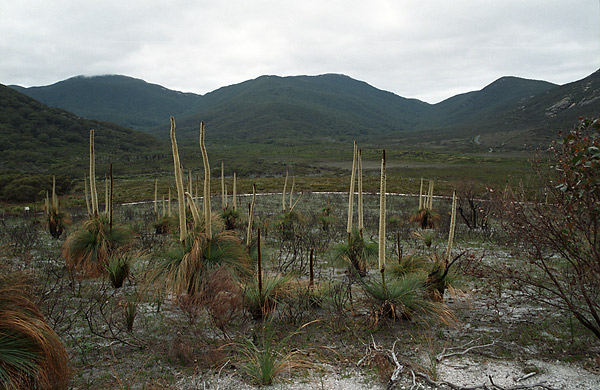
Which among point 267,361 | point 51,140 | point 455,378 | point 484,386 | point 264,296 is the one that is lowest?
point 455,378

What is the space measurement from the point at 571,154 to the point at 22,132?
94.4 meters

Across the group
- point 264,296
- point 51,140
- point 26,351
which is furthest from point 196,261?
point 51,140

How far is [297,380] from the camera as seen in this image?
3.89 metres

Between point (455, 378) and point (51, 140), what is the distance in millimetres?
92509

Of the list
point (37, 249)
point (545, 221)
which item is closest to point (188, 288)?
point (545, 221)

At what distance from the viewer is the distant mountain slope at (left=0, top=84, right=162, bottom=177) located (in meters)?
59.7

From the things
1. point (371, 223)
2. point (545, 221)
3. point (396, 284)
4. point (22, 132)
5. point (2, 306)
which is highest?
point (22, 132)

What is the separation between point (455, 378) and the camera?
3943 millimetres

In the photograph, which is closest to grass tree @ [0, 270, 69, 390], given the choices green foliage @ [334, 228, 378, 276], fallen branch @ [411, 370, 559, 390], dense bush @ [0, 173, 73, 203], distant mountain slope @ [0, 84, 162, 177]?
fallen branch @ [411, 370, 559, 390]

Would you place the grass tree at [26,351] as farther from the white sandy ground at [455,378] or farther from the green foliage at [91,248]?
the green foliage at [91,248]

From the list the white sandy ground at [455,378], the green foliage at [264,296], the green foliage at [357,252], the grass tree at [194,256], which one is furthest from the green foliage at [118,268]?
the green foliage at [357,252]

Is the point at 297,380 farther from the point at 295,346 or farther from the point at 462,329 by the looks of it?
the point at 462,329

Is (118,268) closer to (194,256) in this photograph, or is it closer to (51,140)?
(194,256)

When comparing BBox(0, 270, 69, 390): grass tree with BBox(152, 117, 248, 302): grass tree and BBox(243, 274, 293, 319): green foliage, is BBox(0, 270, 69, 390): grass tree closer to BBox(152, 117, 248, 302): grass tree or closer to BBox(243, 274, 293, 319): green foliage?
BBox(152, 117, 248, 302): grass tree
